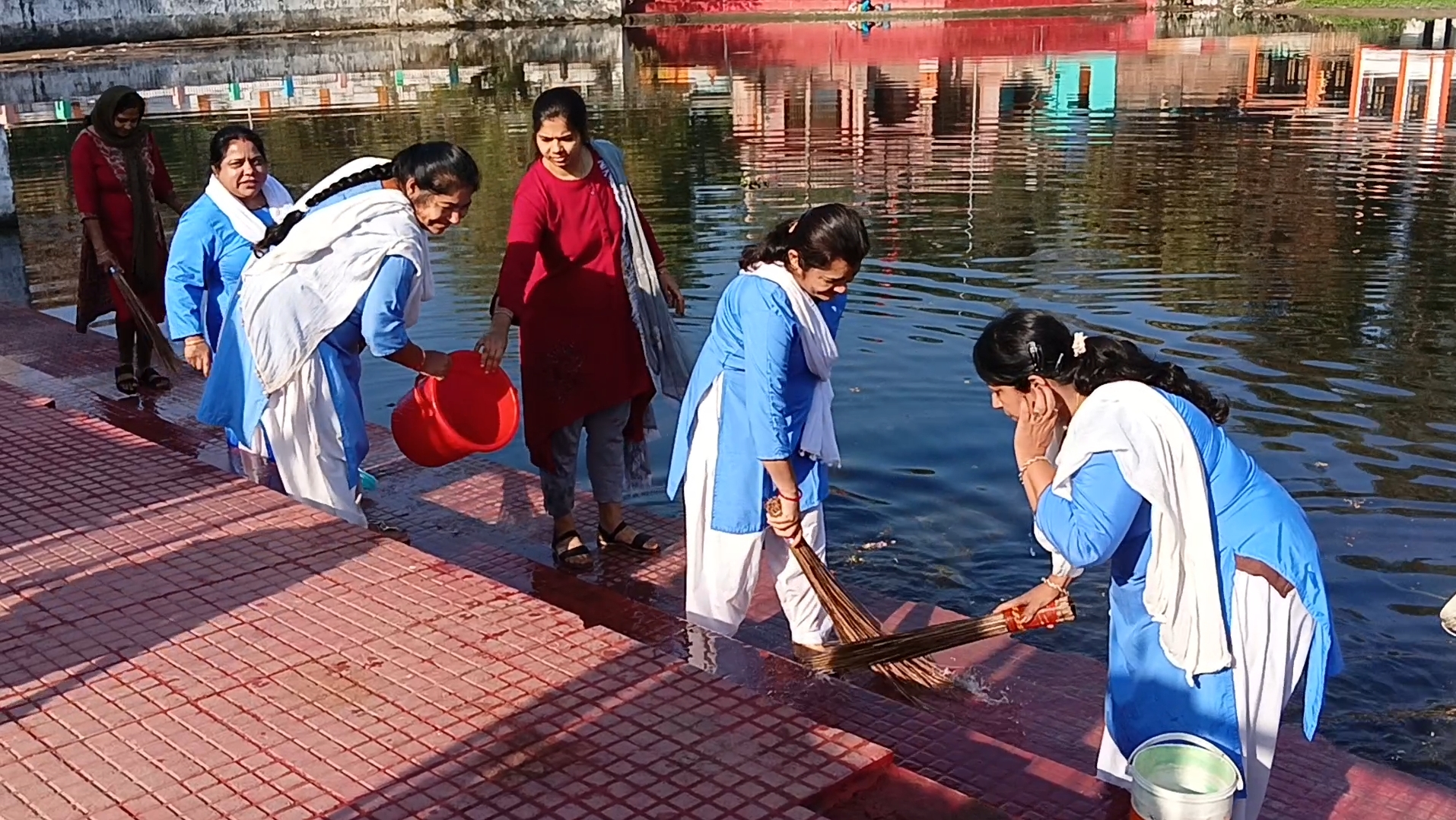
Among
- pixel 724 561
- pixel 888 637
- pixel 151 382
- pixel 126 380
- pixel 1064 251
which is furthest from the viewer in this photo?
pixel 1064 251

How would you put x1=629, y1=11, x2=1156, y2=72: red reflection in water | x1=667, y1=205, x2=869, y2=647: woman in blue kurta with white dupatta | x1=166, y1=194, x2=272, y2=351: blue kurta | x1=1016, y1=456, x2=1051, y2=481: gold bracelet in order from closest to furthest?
1. x1=1016, y1=456, x2=1051, y2=481: gold bracelet
2. x1=667, y1=205, x2=869, y2=647: woman in blue kurta with white dupatta
3. x1=166, y1=194, x2=272, y2=351: blue kurta
4. x1=629, y1=11, x2=1156, y2=72: red reflection in water

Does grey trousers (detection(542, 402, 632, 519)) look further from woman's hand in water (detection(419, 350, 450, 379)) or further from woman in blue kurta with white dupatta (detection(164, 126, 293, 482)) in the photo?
woman in blue kurta with white dupatta (detection(164, 126, 293, 482))

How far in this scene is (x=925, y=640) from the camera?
3.58 metres

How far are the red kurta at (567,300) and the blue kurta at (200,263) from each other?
1209 mm

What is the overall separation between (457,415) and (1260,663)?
276 cm

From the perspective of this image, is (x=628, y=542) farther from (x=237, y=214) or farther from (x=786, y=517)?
(x=237, y=214)

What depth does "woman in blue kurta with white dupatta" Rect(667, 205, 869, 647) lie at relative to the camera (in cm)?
369

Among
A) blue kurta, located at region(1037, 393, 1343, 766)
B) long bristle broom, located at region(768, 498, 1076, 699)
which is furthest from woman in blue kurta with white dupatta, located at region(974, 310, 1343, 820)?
long bristle broom, located at region(768, 498, 1076, 699)

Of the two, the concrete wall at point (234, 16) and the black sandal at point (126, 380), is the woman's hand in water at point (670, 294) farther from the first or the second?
the concrete wall at point (234, 16)

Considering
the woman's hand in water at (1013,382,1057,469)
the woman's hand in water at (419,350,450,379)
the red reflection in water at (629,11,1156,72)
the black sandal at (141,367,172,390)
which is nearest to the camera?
the woman's hand in water at (1013,382,1057,469)

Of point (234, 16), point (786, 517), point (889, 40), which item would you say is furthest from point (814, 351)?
point (234, 16)

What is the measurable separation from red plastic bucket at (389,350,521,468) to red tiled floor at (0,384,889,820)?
42 centimetres

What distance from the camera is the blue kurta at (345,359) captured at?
166 inches

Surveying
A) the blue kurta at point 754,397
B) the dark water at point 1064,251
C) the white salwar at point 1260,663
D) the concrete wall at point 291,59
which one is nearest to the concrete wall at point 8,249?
the dark water at point 1064,251
